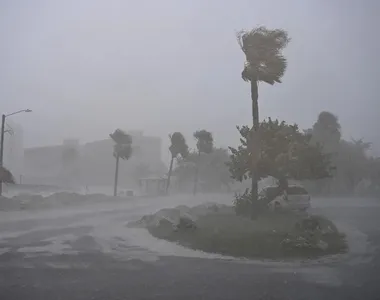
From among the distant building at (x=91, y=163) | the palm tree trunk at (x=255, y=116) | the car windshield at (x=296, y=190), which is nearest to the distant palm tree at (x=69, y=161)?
the distant building at (x=91, y=163)

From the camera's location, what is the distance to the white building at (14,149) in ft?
35.7

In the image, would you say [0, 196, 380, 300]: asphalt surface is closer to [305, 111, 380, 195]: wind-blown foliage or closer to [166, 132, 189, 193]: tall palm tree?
[305, 111, 380, 195]: wind-blown foliage

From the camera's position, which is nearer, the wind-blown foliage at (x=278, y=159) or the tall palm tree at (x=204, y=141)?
the wind-blown foliage at (x=278, y=159)

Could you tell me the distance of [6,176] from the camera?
415 inches

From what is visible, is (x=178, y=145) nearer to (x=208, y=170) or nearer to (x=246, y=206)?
(x=208, y=170)

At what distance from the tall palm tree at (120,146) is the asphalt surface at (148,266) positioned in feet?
4.84

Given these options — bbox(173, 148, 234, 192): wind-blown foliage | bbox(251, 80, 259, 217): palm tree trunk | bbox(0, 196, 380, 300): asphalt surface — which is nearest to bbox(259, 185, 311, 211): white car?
bbox(0, 196, 380, 300): asphalt surface

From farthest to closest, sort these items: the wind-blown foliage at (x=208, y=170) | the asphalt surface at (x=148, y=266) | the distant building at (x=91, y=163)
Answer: the distant building at (x=91, y=163) → the wind-blown foliage at (x=208, y=170) → the asphalt surface at (x=148, y=266)

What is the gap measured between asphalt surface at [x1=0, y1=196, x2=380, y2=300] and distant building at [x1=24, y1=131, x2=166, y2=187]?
4.24 feet

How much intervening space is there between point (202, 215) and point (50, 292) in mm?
4125

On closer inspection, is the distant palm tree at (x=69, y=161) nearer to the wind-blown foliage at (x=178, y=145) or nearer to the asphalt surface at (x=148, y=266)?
the asphalt surface at (x=148, y=266)

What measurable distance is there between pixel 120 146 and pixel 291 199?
4.41 metres


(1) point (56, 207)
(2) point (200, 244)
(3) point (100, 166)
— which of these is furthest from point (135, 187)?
(2) point (200, 244)

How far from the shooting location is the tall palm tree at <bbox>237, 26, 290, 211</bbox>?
9.97m
